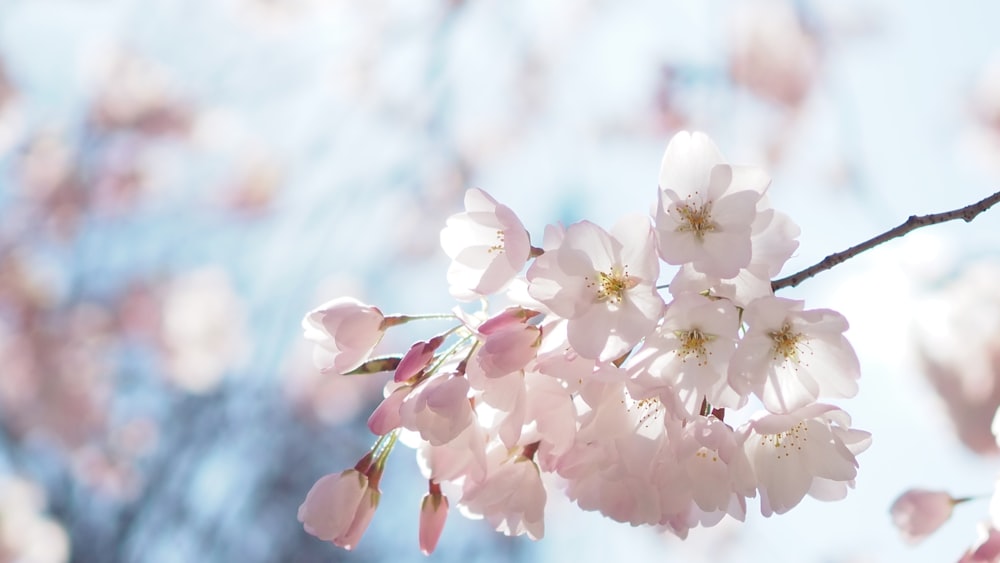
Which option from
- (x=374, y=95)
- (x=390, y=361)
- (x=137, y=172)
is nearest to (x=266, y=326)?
(x=137, y=172)

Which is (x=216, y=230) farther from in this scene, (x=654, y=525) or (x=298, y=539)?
(x=654, y=525)

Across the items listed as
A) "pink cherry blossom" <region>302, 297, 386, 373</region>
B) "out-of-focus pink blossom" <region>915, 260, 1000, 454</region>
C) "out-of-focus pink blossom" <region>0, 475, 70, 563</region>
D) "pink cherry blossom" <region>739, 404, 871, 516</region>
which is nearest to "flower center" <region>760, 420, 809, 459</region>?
"pink cherry blossom" <region>739, 404, 871, 516</region>

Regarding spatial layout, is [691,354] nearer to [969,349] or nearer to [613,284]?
[613,284]

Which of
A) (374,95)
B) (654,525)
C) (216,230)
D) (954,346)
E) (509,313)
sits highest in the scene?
(509,313)

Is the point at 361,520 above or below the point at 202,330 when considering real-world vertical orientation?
above

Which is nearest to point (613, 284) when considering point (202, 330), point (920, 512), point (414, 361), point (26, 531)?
point (414, 361)

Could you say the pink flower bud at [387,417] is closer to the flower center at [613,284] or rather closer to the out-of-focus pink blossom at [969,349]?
the flower center at [613,284]
